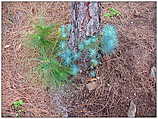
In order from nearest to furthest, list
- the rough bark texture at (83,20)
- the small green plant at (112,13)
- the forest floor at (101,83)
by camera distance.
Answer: the rough bark texture at (83,20) → the forest floor at (101,83) → the small green plant at (112,13)

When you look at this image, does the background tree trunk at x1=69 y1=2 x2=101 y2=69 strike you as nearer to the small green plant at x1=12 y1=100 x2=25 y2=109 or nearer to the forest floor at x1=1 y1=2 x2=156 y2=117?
the forest floor at x1=1 y1=2 x2=156 y2=117

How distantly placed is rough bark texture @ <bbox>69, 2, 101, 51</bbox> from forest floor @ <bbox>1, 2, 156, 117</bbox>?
24 centimetres

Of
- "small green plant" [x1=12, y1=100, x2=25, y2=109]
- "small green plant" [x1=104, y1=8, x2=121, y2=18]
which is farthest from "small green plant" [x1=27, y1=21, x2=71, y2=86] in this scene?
"small green plant" [x1=104, y1=8, x2=121, y2=18]

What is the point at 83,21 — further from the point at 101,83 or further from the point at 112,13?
the point at 112,13

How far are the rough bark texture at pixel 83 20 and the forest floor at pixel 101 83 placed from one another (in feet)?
0.80

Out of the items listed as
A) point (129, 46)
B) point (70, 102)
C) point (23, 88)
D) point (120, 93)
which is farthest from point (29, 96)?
point (129, 46)

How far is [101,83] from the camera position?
2041 millimetres

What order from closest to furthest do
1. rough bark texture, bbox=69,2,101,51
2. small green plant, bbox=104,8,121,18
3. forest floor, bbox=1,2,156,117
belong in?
rough bark texture, bbox=69,2,101,51 → forest floor, bbox=1,2,156,117 → small green plant, bbox=104,8,121,18

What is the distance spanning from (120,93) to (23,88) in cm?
67

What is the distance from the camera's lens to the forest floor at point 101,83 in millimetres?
1980

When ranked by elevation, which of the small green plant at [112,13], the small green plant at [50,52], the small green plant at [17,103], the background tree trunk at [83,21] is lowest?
the small green plant at [17,103]

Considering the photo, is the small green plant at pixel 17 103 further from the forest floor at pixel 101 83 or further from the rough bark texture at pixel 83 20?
the rough bark texture at pixel 83 20

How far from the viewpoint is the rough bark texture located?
186 centimetres

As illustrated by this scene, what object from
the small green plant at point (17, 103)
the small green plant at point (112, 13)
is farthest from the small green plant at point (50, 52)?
the small green plant at point (112, 13)
